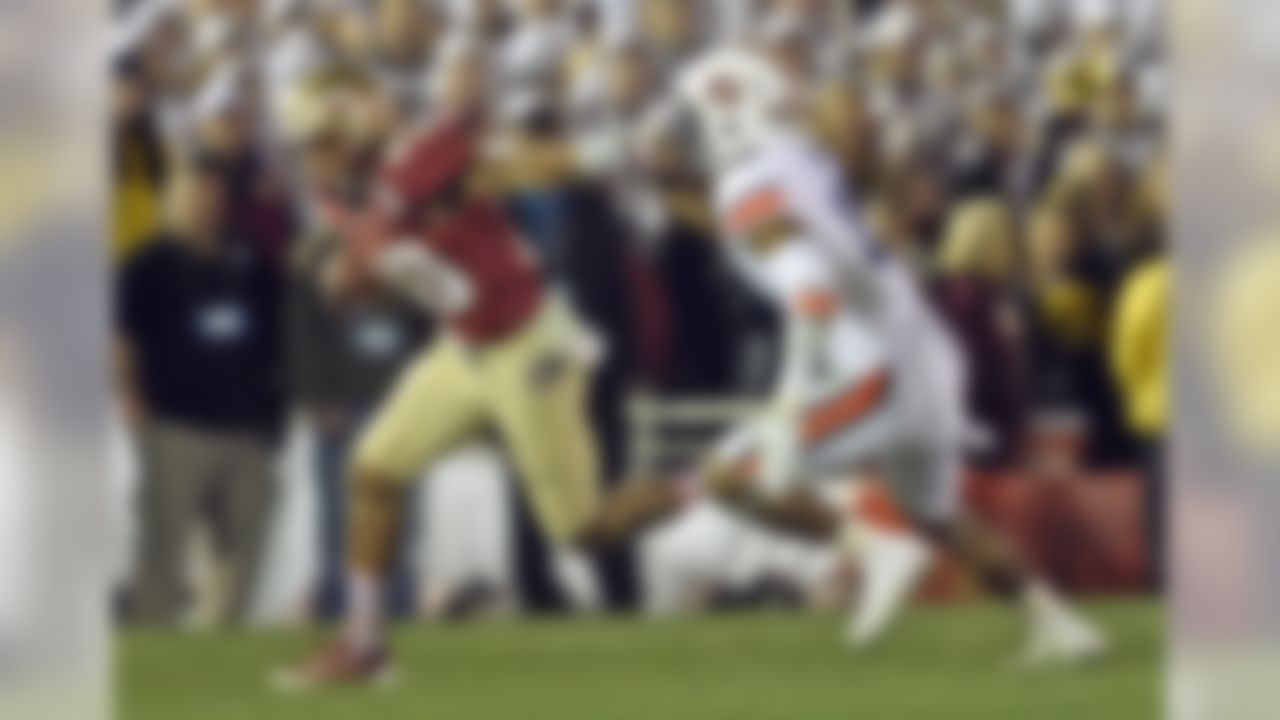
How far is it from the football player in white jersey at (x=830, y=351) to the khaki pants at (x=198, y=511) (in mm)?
888

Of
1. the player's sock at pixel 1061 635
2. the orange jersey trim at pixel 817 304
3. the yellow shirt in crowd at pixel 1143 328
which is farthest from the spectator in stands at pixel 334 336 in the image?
the yellow shirt in crowd at pixel 1143 328

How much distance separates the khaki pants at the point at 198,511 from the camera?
187 inches

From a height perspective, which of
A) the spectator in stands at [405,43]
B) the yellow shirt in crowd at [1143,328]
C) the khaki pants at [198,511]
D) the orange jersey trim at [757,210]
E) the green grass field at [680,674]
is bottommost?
the green grass field at [680,674]

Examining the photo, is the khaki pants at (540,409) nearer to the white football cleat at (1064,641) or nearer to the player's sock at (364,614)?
the player's sock at (364,614)

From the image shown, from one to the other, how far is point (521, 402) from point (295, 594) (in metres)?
0.57

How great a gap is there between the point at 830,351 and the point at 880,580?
1.52 ft

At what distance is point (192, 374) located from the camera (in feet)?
15.6

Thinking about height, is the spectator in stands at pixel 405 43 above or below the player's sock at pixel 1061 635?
above

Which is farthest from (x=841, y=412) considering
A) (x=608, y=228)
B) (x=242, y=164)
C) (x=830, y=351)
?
(x=242, y=164)

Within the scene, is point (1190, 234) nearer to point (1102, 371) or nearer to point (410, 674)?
point (1102, 371)

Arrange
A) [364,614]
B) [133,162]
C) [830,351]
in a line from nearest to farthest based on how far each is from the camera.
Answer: [133,162], [364,614], [830,351]

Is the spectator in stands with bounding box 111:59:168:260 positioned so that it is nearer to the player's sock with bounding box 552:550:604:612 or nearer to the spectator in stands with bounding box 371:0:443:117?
the spectator in stands with bounding box 371:0:443:117

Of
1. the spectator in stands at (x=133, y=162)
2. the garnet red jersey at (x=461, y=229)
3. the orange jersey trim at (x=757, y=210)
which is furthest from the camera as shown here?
the orange jersey trim at (x=757, y=210)

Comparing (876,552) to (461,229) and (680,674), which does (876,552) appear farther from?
(461,229)
